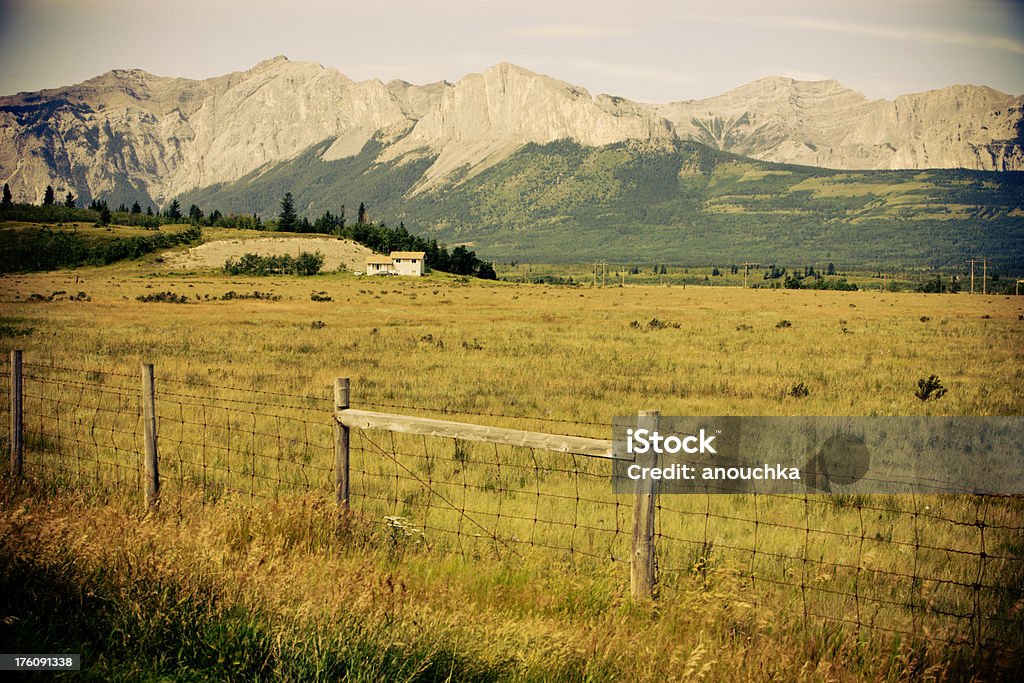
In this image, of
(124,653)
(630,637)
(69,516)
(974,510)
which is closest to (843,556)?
(974,510)

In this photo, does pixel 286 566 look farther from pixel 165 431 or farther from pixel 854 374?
pixel 854 374

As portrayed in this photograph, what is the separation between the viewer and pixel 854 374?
23.5 m

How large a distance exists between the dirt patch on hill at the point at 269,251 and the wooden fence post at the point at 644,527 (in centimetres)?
12408

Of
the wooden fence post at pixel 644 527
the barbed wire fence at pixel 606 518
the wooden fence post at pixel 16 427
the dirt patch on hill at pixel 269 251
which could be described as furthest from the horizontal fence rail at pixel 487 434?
the dirt patch on hill at pixel 269 251

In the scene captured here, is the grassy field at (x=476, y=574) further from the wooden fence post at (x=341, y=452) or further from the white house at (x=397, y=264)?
the white house at (x=397, y=264)

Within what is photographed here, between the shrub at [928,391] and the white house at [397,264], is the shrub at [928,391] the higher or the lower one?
the lower one

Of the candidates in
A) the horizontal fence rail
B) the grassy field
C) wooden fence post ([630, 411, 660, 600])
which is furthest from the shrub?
wooden fence post ([630, 411, 660, 600])

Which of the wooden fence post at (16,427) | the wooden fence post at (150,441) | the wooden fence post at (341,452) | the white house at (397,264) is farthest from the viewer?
the white house at (397,264)

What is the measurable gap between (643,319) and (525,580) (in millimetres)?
40469

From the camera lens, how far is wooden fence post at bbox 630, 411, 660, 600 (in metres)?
5.97

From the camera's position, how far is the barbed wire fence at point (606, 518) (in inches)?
267

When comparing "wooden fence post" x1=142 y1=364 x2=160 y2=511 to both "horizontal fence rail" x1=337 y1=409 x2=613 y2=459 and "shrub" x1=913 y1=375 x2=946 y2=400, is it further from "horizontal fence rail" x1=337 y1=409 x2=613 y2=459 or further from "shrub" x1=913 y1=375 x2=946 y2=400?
"shrub" x1=913 y1=375 x2=946 y2=400

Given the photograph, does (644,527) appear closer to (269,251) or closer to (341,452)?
(341,452)

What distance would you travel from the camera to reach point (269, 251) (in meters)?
128
